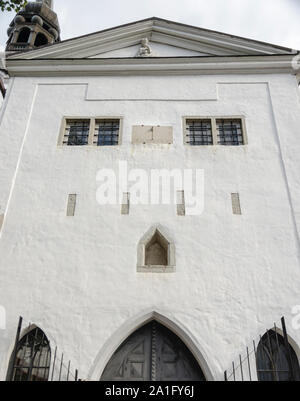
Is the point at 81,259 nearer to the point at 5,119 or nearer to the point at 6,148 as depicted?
the point at 6,148

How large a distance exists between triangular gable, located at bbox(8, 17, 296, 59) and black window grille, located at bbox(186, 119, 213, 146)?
6.71 ft

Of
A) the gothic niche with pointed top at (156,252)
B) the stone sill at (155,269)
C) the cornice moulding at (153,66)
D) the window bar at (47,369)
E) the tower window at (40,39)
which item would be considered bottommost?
the window bar at (47,369)

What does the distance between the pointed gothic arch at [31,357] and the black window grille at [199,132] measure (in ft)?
15.6

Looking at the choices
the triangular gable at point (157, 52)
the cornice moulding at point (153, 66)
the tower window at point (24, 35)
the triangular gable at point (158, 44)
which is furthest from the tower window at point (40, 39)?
the triangular gable at point (157, 52)

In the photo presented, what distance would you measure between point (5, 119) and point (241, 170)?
16.9ft

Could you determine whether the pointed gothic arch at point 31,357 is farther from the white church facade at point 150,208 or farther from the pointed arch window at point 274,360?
the pointed arch window at point 274,360

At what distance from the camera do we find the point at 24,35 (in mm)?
17781

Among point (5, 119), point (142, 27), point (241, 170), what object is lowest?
point (241, 170)

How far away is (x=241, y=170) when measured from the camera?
820cm

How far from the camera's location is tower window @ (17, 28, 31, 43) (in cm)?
1755

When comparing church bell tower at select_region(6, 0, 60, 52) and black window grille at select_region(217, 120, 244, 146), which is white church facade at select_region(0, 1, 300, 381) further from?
church bell tower at select_region(6, 0, 60, 52)

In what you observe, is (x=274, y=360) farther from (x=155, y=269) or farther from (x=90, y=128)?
(x=90, y=128)

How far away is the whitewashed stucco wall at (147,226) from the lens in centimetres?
671
